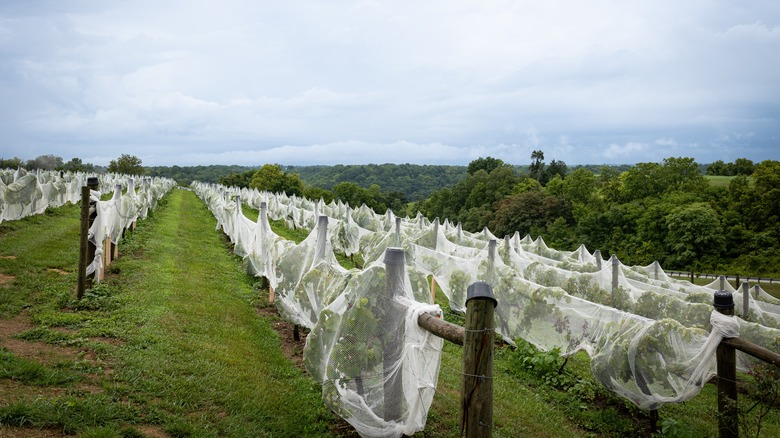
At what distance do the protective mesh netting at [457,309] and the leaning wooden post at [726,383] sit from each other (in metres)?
0.16

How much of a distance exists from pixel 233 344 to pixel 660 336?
19.6 ft

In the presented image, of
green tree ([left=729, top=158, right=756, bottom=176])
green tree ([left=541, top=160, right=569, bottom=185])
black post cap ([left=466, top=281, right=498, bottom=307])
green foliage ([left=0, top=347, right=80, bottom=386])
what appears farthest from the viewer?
green tree ([left=541, top=160, right=569, bottom=185])

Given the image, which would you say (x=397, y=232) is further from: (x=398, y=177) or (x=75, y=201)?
(x=398, y=177)

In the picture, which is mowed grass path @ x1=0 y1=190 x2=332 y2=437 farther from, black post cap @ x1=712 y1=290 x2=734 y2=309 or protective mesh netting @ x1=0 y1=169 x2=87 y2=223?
protective mesh netting @ x1=0 y1=169 x2=87 y2=223

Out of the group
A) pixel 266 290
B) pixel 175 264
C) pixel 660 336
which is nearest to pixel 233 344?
pixel 266 290

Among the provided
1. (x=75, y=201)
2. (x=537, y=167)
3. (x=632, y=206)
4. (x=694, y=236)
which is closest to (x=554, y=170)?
(x=537, y=167)

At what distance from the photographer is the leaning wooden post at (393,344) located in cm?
434

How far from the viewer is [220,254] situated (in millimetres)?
16734

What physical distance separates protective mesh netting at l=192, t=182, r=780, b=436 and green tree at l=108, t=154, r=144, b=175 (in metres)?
90.4

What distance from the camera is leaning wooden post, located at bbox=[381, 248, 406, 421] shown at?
434 cm

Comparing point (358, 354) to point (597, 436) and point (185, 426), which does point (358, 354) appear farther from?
point (597, 436)

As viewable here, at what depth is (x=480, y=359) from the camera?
129 inches

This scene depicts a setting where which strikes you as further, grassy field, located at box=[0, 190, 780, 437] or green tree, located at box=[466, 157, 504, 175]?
green tree, located at box=[466, 157, 504, 175]

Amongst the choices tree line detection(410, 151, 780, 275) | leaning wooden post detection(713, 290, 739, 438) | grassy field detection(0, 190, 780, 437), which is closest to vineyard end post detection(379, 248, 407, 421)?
grassy field detection(0, 190, 780, 437)
